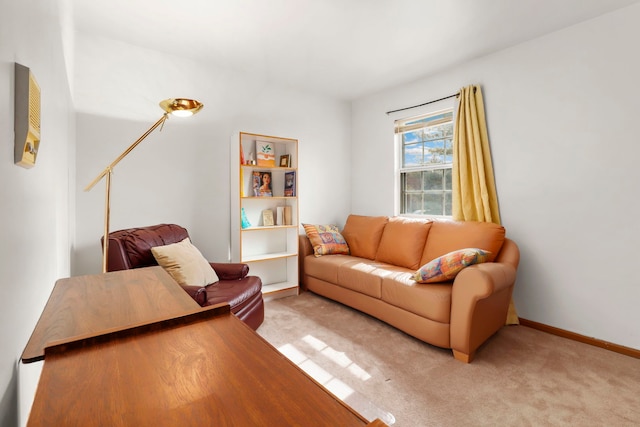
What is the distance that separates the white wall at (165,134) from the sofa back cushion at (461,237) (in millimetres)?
1639

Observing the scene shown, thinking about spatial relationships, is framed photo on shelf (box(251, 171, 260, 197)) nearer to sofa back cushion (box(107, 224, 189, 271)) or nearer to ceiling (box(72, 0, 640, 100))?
sofa back cushion (box(107, 224, 189, 271))

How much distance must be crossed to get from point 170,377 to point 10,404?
42 centimetres

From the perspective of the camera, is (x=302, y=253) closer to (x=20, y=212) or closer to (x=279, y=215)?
(x=279, y=215)

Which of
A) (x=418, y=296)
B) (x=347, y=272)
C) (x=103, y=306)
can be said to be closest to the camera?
(x=103, y=306)

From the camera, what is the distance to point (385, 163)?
13.4 feet

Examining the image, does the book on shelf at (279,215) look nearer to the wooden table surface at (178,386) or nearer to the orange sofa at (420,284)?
the orange sofa at (420,284)

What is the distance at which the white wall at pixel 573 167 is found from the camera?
2.36 meters

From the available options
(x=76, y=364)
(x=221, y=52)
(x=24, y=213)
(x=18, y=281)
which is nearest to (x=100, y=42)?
(x=221, y=52)

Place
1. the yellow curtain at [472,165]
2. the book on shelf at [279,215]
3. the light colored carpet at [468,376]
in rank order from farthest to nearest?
the book on shelf at [279,215] < the yellow curtain at [472,165] < the light colored carpet at [468,376]

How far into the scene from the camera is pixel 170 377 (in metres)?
0.61

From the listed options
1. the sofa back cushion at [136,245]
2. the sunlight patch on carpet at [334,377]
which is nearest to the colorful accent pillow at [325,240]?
the sunlight patch on carpet at [334,377]

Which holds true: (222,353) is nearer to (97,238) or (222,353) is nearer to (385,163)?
(97,238)

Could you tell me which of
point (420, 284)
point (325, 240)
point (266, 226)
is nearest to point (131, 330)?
point (420, 284)

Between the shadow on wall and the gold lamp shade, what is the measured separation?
1.36 meters
